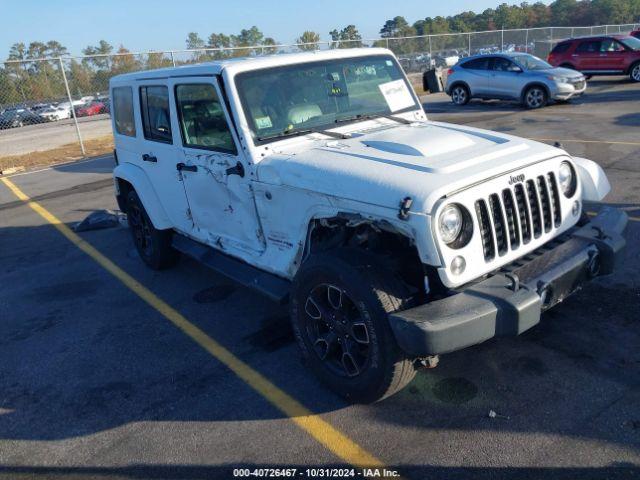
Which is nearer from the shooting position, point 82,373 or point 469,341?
point 469,341

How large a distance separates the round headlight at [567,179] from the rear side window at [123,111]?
408cm

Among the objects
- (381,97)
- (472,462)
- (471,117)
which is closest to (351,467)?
(472,462)

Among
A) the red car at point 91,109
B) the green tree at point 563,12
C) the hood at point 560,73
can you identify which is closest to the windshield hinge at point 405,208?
the hood at point 560,73

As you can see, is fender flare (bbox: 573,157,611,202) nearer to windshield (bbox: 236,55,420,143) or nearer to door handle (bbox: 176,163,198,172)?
windshield (bbox: 236,55,420,143)

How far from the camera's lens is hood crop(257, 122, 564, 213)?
10.2 ft

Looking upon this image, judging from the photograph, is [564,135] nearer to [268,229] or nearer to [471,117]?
[471,117]

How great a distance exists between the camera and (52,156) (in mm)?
16875

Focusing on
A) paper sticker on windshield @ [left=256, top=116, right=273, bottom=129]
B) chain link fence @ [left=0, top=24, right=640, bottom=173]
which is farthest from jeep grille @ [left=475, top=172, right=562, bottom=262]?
chain link fence @ [left=0, top=24, right=640, bottom=173]

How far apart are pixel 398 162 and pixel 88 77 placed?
21.8 meters

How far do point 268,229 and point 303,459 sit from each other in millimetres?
1651

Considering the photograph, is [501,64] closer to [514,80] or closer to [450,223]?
[514,80]

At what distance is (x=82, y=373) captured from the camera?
167 inches

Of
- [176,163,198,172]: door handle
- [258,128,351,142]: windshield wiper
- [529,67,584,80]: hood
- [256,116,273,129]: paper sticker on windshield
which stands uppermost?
[256,116,273,129]: paper sticker on windshield

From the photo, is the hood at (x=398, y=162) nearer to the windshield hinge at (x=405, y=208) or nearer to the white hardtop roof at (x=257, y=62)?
the windshield hinge at (x=405, y=208)
